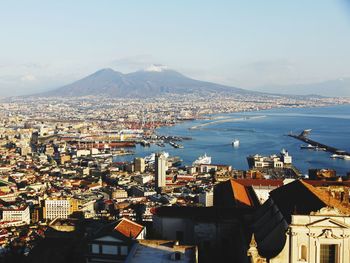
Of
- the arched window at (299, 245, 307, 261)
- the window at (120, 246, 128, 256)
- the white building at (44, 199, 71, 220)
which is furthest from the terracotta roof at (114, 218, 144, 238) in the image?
the white building at (44, 199, 71, 220)

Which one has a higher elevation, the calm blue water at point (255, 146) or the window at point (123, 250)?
the window at point (123, 250)

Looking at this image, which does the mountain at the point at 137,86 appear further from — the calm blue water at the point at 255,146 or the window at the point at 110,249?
the window at the point at 110,249

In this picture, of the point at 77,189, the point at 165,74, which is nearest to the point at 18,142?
the point at 77,189

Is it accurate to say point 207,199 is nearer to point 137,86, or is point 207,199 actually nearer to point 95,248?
point 95,248

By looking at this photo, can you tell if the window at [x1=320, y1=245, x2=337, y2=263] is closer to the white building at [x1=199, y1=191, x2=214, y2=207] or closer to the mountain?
the white building at [x1=199, y1=191, x2=214, y2=207]

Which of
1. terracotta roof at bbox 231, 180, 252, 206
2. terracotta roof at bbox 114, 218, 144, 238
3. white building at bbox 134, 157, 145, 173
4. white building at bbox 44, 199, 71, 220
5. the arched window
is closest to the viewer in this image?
the arched window

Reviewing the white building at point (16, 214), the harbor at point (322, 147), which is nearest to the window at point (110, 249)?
the white building at point (16, 214)

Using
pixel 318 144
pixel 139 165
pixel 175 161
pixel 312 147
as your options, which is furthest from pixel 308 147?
pixel 139 165
